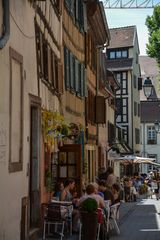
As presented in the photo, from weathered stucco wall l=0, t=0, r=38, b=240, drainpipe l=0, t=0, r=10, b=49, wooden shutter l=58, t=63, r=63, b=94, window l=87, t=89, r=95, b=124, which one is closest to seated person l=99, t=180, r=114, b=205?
wooden shutter l=58, t=63, r=63, b=94

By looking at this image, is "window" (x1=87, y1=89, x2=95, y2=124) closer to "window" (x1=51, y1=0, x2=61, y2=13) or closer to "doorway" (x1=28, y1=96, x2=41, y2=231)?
"window" (x1=51, y1=0, x2=61, y2=13)

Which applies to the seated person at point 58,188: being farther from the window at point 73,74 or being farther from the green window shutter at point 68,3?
the green window shutter at point 68,3

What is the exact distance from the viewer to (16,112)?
11477 millimetres

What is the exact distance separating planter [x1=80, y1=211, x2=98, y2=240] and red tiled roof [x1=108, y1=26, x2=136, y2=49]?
54.7 meters

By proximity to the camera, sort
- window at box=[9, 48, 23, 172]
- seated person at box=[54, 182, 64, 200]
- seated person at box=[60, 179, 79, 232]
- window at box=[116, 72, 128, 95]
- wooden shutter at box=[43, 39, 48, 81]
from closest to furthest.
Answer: window at box=[9, 48, 23, 172]
seated person at box=[60, 179, 79, 232]
wooden shutter at box=[43, 39, 48, 81]
seated person at box=[54, 182, 64, 200]
window at box=[116, 72, 128, 95]

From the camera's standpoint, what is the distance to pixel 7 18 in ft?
33.8

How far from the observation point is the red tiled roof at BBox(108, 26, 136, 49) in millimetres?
68438

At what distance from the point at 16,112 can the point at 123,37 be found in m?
59.3

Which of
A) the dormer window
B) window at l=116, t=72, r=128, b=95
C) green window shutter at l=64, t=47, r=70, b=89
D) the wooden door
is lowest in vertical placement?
the wooden door

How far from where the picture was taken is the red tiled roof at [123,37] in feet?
225

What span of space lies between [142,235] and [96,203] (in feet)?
10.5

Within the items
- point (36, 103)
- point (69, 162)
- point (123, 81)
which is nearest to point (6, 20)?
point (36, 103)

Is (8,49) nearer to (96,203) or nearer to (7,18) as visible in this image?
(7,18)

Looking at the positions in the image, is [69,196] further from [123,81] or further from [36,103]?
[123,81]
